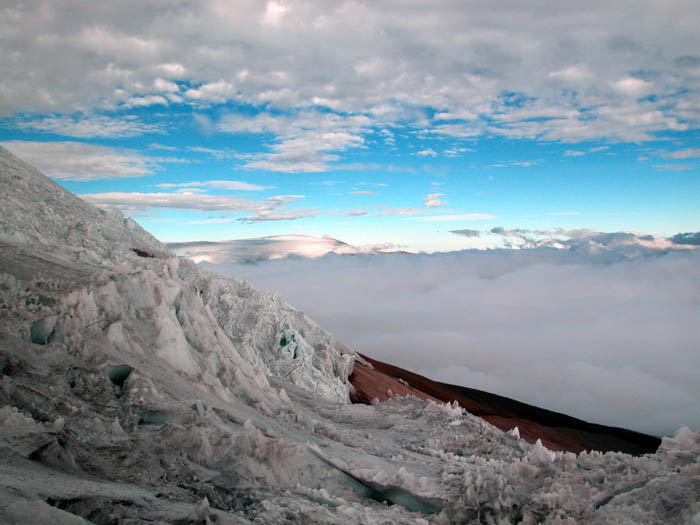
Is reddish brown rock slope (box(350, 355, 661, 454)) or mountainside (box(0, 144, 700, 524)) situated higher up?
mountainside (box(0, 144, 700, 524))

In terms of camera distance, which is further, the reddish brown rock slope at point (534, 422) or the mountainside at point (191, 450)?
the reddish brown rock slope at point (534, 422)

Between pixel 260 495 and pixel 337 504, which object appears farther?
pixel 337 504

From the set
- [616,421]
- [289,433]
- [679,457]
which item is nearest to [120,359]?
[289,433]

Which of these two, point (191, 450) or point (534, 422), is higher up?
point (191, 450)

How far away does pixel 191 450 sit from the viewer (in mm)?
9625

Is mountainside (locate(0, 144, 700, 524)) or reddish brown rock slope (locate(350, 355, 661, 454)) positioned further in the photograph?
reddish brown rock slope (locate(350, 355, 661, 454))

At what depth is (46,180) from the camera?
39.1 meters

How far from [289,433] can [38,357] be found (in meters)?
7.30

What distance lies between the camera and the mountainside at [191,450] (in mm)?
7434

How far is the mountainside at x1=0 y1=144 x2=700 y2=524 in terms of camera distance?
7434mm

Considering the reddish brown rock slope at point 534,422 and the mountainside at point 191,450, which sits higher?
the mountainside at point 191,450

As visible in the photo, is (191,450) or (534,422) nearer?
(191,450)

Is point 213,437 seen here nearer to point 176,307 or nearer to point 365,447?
point 365,447

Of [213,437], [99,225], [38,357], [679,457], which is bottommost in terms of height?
[213,437]
